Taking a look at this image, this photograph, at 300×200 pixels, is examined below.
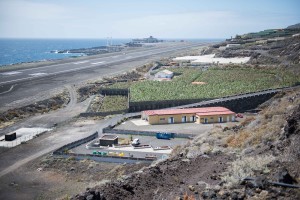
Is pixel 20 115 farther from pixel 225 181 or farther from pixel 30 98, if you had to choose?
pixel 225 181

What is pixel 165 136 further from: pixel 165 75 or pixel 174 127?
pixel 165 75

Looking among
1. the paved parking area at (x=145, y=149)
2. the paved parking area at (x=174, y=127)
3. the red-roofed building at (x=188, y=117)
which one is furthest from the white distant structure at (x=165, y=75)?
the paved parking area at (x=145, y=149)

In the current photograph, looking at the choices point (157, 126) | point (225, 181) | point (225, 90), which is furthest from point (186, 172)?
point (225, 90)

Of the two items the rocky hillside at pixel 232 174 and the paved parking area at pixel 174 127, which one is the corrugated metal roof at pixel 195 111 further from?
the rocky hillside at pixel 232 174

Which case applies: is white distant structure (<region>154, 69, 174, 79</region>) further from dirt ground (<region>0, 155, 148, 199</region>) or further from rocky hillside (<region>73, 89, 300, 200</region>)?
Result: rocky hillside (<region>73, 89, 300, 200</region>)

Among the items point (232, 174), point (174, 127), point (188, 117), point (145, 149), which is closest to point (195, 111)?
point (188, 117)

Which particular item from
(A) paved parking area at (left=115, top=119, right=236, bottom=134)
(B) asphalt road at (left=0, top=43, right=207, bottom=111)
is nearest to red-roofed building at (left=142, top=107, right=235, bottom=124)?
(A) paved parking area at (left=115, top=119, right=236, bottom=134)
